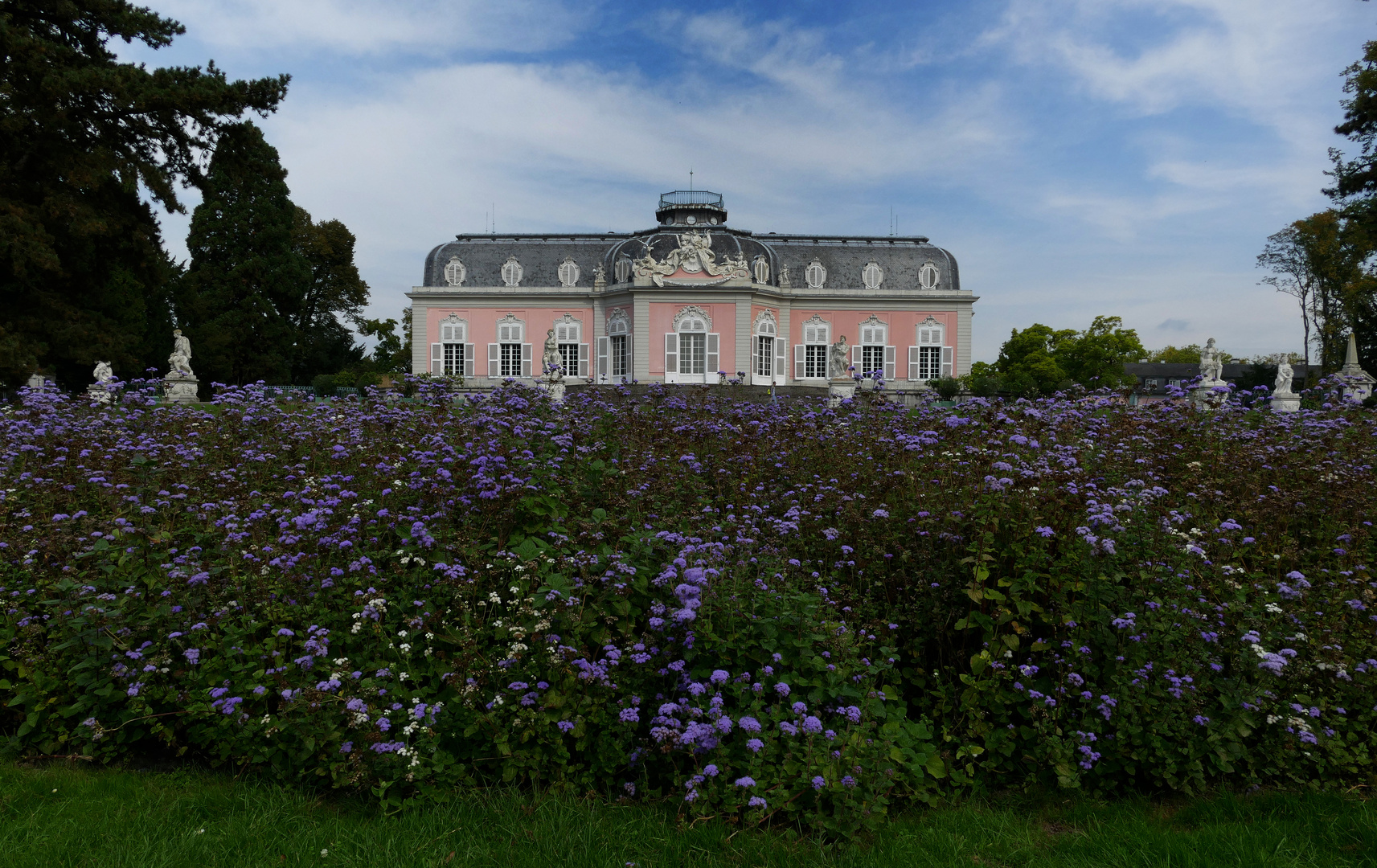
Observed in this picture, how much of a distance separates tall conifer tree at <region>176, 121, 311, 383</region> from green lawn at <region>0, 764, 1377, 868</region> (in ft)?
119

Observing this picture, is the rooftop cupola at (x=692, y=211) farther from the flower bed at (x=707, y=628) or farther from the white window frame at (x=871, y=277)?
the flower bed at (x=707, y=628)

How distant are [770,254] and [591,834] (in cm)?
4215

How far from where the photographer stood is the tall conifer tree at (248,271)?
36.0 metres

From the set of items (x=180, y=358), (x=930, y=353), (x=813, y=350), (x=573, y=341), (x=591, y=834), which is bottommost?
(x=591, y=834)

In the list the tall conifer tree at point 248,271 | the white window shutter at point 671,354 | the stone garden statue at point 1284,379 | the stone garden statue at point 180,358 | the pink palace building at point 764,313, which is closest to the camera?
the stone garden statue at point 180,358

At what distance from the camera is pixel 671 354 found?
134 feet

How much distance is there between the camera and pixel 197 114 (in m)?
19.9

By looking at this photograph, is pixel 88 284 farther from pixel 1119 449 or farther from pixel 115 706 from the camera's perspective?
pixel 1119 449

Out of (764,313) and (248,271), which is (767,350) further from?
(248,271)

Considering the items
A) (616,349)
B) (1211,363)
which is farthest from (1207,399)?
(616,349)

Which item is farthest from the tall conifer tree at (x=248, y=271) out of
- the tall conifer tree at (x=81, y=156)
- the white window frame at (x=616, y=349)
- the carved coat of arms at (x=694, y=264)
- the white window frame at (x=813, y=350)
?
the white window frame at (x=813, y=350)

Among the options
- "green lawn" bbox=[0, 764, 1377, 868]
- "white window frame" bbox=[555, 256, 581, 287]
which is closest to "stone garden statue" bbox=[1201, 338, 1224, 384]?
"green lawn" bbox=[0, 764, 1377, 868]

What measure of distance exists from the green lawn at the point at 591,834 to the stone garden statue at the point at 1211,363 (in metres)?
16.4

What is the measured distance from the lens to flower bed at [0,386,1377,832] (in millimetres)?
3480
